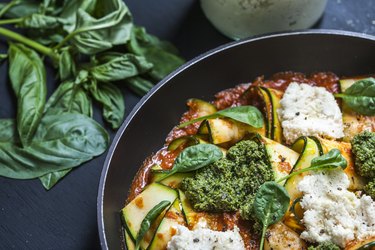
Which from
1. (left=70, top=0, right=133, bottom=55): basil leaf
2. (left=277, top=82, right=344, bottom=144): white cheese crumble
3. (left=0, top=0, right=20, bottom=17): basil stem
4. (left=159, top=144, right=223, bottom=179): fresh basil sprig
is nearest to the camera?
(left=159, top=144, right=223, bottom=179): fresh basil sprig

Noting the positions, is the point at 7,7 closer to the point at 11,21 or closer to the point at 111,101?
the point at 11,21

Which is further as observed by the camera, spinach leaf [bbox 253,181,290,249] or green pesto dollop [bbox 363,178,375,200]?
green pesto dollop [bbox 363,178,375,200]

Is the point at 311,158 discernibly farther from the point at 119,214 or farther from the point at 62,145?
the point at 62,145

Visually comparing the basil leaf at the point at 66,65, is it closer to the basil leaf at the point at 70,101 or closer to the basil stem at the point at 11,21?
the basil leaf at the point at 70,101

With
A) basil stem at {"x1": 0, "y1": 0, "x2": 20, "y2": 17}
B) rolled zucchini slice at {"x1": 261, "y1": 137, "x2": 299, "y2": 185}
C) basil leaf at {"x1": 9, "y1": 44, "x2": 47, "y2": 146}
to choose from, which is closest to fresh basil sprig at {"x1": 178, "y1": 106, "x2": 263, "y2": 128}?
rolled zucchini slice at {"x1": 261, "y1": 137, "x2": 299, "y2": 185}

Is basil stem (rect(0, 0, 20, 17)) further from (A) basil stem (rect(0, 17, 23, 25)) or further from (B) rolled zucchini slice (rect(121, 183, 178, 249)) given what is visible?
(B) rolled zucchini slice (rect(121, 183, 178, 249))

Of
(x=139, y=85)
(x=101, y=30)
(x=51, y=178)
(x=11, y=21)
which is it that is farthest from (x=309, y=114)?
(x=11, y=21)

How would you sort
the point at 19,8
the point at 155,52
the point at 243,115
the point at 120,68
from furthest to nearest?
1. the point at 19,8
2. the point at 155,52
3. the point at 120,68
4. the point at 243,115
